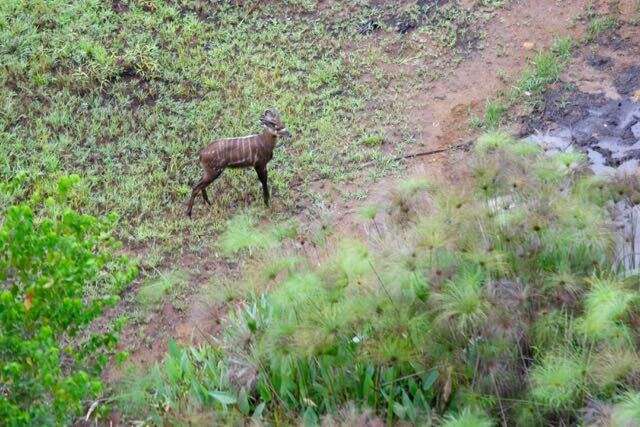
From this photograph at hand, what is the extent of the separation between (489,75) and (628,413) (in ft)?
24.3

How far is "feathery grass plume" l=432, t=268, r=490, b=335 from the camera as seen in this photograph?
4.59 meters

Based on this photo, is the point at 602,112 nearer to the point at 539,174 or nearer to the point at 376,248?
the point at 539,174

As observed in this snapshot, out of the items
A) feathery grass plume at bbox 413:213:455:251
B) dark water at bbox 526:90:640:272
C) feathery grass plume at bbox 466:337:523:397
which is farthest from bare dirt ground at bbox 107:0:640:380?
feathery grass plume at bbox 466:337:523:397

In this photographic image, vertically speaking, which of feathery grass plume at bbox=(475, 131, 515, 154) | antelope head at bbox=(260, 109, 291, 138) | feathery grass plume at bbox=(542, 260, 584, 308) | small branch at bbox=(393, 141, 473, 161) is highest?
feathery grass plume at bbox=(475, 131, 515, 154)

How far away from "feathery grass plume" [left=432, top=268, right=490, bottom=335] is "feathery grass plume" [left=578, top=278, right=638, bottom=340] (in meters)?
0.46

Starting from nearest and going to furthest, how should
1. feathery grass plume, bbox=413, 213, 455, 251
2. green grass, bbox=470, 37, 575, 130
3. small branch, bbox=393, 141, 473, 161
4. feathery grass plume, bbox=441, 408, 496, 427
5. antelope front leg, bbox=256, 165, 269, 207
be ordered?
feathery grass plume, bbox=441, 408, 496, 427 < feathery grass plume, bbox=413, 213, 455, 251 < antelope front leg, bbox=256, 165, 269, 207 < small branch, bbox=393, 141, 473, 161 < green grass, bbox=470, 37, 575, 130

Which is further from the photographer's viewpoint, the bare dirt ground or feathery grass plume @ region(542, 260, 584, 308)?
the bare dirt ground

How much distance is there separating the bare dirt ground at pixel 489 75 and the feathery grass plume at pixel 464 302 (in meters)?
3.44

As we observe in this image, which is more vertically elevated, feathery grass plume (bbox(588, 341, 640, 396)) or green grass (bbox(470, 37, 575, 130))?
feathery grass plume (bbox(588, 341, 640, 396))

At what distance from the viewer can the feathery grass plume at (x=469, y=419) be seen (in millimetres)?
4324

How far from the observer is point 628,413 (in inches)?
152

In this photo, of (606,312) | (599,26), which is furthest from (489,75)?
(606,312)

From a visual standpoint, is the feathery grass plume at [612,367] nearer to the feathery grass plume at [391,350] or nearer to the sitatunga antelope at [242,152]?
the feathery grass plume at [391,350]

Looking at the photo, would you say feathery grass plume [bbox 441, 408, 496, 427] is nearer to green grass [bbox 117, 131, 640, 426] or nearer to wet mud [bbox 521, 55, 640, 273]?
green grass [bbox 117, 131, 640, 426]
